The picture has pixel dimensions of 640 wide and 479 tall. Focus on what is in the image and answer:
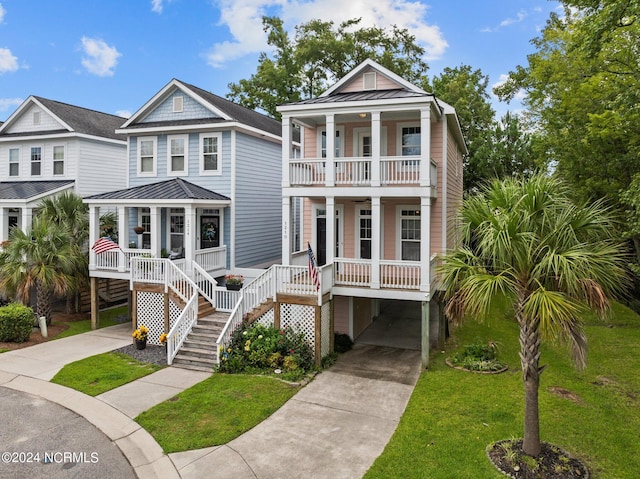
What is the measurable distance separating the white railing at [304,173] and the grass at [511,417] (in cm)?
666

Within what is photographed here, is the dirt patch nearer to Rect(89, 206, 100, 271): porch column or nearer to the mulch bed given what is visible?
Rect(89, 206, 100, 271): porch column

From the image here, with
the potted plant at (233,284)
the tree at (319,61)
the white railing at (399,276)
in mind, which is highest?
the tree at (319,61)

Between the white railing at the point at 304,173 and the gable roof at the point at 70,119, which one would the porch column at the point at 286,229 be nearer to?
the white railing at the point at 304,173

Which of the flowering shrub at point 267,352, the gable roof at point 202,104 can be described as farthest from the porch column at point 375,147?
the gable roof at point 202,104

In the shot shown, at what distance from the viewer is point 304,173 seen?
1433 cm

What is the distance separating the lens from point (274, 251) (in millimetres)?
20984

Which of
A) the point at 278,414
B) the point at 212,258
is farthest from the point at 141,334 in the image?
the point at 278,414

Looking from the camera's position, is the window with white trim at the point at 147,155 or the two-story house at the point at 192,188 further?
the window with white trim at the point at 147,155

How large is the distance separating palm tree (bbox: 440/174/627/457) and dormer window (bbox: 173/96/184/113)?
14.4m

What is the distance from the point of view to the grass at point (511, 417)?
7422 millimetres

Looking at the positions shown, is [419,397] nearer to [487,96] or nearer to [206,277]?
[206,277]

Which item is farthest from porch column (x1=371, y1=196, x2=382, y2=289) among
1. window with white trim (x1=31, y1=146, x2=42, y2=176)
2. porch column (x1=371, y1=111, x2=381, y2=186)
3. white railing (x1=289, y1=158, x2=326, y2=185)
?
window with white trim (x1=31, y1=146, x2=42, y2=176)

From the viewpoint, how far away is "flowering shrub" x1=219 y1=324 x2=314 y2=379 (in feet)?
39.6

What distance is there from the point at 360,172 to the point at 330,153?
3.58 feet
